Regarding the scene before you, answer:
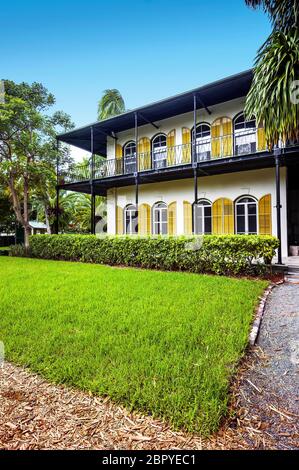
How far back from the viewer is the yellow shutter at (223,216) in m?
11.4

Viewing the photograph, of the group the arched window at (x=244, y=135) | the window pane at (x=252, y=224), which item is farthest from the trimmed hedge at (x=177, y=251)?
the arched window at (x=244, y=135)

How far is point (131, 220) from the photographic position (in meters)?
14.2

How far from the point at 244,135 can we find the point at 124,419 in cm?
1140

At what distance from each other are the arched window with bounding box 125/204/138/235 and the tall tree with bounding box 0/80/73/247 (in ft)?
15.6

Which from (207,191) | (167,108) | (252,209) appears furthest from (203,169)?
(167,108)

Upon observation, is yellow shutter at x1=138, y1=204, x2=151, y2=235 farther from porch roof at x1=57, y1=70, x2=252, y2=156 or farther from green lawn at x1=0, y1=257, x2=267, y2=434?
green lawn at x1=0, y1=257, x2=267, y2=434

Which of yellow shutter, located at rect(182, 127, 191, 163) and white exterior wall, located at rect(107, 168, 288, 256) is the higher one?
yellow shutter, located at rect(182, 127, 191, 163)

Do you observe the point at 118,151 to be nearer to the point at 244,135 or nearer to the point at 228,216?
the point at 244,135

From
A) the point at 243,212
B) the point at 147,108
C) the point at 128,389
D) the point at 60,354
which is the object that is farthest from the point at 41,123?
the point at 128,389

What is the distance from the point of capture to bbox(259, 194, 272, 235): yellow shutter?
34.3 feet

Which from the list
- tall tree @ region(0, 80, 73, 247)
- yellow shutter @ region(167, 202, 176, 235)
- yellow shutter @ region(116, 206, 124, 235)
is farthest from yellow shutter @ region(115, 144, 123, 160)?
yellow shutter @ region(167, 202, 176, 235)

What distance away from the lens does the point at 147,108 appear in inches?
459
